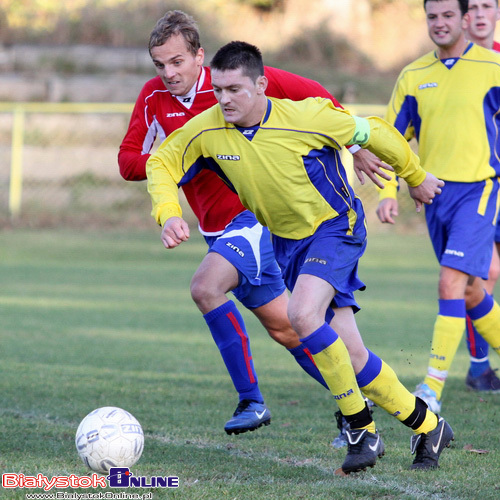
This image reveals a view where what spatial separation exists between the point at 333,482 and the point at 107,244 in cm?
1352

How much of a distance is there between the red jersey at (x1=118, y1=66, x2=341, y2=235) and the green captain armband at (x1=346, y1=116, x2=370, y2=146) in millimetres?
935

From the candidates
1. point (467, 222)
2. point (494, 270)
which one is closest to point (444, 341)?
point (467, 222)

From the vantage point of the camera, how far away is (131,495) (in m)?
3.50

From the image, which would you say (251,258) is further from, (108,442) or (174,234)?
(108,442)

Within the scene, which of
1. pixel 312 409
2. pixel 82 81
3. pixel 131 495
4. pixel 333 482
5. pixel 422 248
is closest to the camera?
pixel 131 495

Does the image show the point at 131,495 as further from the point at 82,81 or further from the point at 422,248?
the point at 82,81

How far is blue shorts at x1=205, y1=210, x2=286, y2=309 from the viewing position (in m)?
4.69

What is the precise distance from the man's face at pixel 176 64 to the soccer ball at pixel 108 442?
6.35ft

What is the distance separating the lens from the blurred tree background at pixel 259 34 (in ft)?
79.5

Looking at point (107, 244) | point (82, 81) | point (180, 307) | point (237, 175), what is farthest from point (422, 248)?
point (237, 175)

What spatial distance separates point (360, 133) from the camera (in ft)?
13.2

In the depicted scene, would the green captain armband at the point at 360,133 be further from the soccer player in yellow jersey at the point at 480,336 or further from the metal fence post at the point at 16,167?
the metal fence post at the point at 16,167

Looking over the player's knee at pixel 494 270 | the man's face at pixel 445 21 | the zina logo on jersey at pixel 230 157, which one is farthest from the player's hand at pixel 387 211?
the zina logo on jersey at pixel 230 157

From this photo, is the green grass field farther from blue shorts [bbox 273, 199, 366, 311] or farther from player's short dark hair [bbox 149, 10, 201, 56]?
player's short dark hair [bbox 149, 10, 201, 56]
